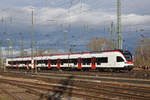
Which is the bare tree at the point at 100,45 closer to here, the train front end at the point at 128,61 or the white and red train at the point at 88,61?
the white and red train at the point at 88,61

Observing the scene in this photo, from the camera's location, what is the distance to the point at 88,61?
42531mm

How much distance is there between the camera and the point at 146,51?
7369 cm

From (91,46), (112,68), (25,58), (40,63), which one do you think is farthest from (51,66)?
(91,46)

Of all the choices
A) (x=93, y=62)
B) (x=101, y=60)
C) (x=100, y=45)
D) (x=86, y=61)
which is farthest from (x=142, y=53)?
(x=101, y=60)

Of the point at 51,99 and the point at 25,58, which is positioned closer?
the point at 51,99

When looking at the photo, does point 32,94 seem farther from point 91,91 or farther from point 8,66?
point 8,66

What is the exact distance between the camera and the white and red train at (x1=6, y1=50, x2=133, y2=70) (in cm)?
3719

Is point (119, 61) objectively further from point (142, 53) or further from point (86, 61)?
point (142, 53)

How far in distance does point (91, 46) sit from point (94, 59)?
38.6m

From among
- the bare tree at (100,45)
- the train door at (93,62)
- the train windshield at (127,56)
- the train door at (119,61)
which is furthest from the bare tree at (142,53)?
the train door at (119,61)

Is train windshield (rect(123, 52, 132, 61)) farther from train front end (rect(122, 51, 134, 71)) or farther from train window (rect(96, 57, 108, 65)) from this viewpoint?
train window (rect(96, 57, 108, 65))

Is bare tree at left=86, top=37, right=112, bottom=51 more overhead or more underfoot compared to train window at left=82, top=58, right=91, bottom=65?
more overhead

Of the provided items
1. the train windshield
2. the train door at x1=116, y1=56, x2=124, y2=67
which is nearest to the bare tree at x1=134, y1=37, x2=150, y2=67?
the train windshield

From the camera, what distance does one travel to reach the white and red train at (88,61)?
37188 mm
